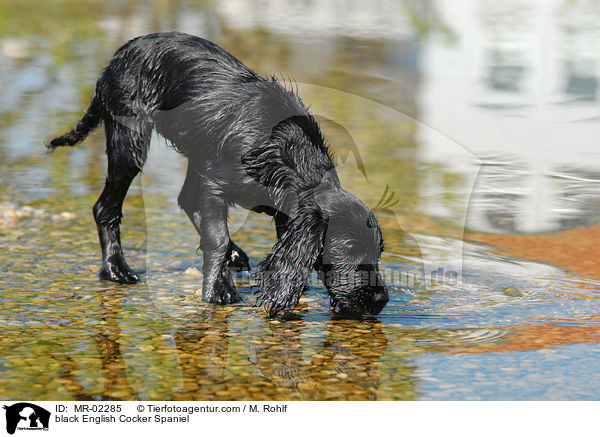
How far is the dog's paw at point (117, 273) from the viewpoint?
6684mm

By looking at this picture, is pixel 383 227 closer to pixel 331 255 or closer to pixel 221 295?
pixel 221 295

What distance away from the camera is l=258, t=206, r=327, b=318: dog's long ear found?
5.66 m

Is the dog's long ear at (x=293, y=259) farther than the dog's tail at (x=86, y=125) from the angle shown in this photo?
No

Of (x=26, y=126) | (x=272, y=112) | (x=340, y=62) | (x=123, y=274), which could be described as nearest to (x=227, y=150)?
(x=272, y=112)


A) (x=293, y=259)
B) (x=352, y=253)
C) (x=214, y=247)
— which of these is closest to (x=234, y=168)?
(x=214, y=247)

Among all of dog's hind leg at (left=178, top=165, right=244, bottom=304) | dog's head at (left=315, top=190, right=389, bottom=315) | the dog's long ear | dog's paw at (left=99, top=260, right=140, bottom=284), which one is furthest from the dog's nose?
dog's paw at (left=99, top=260, right=140, bottom=284)

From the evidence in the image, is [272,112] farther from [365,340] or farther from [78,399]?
[78,399]

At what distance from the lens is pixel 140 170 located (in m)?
6.87

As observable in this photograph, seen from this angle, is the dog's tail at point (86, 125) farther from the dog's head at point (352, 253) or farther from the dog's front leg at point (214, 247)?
the dog's head at point (352, 253)
